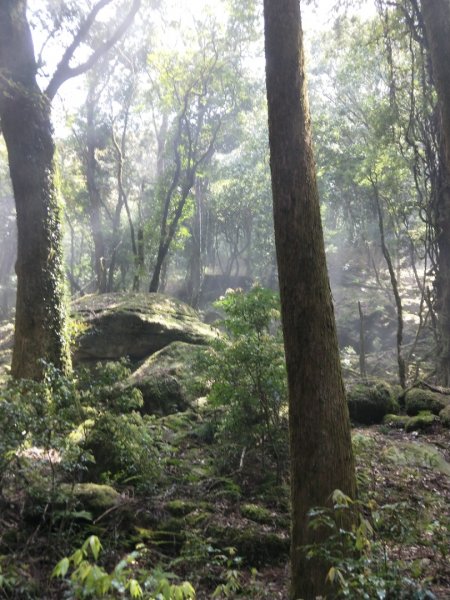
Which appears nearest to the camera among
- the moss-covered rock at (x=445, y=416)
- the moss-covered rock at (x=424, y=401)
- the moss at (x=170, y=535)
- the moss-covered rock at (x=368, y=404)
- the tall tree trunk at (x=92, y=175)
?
the moss at (x=170, y=535)

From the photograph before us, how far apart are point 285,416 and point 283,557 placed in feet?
7.38

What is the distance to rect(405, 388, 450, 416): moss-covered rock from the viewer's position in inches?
446

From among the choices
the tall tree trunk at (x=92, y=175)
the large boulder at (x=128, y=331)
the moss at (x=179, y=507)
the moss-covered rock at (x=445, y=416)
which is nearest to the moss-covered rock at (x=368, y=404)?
the moss-covered rock at (x=445, y=416)

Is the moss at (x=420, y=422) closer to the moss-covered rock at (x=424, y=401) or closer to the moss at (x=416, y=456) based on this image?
the moss-covered rock at (x=424, y=401)

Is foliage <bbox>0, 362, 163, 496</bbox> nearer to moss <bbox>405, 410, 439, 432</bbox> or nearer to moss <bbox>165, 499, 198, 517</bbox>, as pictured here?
moss <bbox>165, 499, 198, 517</bbox>

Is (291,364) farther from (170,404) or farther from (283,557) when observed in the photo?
(170,404)

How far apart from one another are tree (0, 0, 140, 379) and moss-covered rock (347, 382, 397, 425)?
5948 millimetres

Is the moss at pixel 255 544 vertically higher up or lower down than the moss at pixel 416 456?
lower down

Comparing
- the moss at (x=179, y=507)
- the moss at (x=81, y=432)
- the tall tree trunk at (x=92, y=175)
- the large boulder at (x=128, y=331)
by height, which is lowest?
the moss at (x=179, y=507)

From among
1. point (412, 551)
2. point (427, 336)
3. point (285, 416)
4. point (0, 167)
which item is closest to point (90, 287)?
point (0, 167)

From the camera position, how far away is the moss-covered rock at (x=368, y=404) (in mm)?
11070

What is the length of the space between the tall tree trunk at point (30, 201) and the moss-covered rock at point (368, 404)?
597cm

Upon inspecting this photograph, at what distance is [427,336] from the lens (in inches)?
945

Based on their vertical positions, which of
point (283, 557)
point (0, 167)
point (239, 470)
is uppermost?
point (0, 167)
